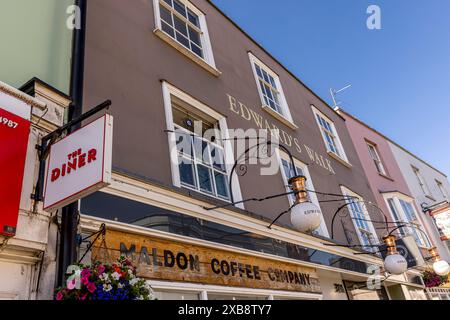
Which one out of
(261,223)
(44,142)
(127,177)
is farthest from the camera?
(261,223)

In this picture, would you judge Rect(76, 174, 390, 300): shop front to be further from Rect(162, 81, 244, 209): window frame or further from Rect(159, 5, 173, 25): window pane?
Rect(159, 5, 173, 25): window pane

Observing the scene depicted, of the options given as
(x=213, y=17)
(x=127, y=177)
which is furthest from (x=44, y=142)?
(x=213, y=17)

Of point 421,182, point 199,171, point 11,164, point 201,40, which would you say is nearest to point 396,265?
point 199,171

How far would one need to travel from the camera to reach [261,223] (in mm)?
6918

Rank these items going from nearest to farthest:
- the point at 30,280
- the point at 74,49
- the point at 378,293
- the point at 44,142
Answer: the point at 30,280 < the point at 44,142 < the point at 74,49 < the point at 378,293

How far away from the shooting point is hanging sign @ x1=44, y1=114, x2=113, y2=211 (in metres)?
3.38

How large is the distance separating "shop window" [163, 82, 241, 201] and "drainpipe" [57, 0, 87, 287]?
1579 mm

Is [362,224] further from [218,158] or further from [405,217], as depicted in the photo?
[218,158]

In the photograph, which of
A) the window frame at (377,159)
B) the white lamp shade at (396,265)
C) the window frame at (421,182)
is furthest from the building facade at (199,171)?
the window frame at (421,182)

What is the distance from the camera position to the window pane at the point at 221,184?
6.88 m

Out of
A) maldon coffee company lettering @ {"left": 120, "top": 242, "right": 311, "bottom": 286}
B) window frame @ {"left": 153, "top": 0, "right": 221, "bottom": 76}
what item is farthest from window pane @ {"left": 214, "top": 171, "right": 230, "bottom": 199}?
window frame @ {"left": 153, "top": 0, "right": 221, "bottom": 76}

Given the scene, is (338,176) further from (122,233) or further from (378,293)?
(122,233)

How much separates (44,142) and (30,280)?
1.37 metres

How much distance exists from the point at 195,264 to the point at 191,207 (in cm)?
78
